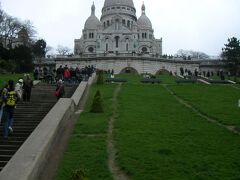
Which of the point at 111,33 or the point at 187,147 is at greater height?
the point at 111,33

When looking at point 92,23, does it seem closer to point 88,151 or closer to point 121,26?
point 121,26

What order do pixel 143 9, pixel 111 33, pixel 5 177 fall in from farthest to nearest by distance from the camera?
pixel 143 9 < pixel 111 33 < pixel 5 177

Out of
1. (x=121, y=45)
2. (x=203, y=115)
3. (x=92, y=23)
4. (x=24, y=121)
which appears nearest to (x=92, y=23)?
(x=92, y=23)

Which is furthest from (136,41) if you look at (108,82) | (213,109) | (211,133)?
(211,133)

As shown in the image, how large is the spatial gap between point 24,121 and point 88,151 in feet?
14.2

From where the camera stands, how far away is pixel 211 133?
639 inches

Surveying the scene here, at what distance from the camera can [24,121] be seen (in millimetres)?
16844

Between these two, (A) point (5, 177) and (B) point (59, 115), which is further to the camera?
(B) point (59, 115)

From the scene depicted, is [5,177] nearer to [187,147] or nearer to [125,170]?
[125,170]

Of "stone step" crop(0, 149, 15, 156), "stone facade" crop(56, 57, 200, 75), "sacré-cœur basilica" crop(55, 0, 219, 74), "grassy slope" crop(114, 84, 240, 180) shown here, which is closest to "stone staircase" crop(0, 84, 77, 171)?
"stone step" crop(0, 149, 15, 156)

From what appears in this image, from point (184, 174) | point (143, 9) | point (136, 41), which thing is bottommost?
point (184, 174)

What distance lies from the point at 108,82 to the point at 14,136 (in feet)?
82.5

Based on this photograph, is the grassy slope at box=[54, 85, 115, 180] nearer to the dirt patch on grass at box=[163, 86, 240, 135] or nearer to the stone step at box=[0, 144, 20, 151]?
the stone step at box=[0, 144, 20, 151]

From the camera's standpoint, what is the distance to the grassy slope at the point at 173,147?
37.6ft
